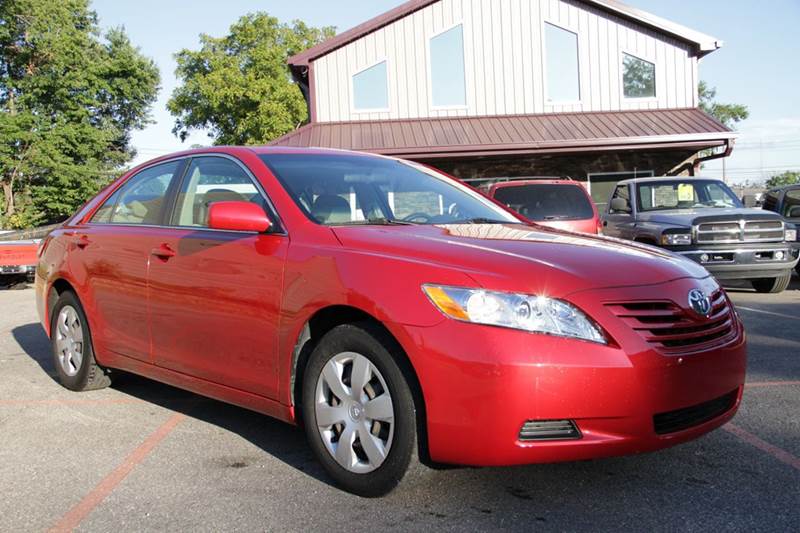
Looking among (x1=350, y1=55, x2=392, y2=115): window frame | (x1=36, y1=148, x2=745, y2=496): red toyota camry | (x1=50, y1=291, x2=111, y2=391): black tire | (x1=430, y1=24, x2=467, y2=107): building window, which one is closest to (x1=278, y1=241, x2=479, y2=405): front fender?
(x1=36, y1=148, x2=745, y2=496): red toyota camry

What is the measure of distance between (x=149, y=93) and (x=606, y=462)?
1712 inches

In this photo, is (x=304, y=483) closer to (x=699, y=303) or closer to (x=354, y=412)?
(x=354, y=412)

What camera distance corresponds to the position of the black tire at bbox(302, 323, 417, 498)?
10.1 feet

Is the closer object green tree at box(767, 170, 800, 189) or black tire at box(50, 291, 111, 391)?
black tire at box(50, 291, 111, 391)

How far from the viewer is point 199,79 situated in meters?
45.4

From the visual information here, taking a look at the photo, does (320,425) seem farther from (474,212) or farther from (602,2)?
(602,2)

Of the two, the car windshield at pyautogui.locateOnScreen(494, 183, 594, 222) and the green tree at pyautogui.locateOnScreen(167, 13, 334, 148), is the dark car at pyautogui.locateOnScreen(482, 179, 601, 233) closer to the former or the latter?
the car windshield at pyautogui.locateOnScreen(494, 183, 594, 222)

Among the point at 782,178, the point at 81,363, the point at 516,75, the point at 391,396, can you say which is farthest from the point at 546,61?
the point at 782,178

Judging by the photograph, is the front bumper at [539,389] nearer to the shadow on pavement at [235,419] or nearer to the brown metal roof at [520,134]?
the shadow on pavement at [235,419]

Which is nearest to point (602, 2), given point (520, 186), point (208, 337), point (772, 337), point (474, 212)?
point (520, 186)

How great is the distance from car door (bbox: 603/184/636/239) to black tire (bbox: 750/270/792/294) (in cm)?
202

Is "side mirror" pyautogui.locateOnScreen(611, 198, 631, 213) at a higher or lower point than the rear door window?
lower

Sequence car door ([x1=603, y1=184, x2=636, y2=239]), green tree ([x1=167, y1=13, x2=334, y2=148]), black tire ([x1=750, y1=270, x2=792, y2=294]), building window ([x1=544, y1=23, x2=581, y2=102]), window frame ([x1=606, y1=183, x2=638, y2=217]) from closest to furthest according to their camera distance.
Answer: black tire ([x1=750, y1=270, x2=792, y2=294]), car door ([x1=603, y1=184, x2=636, y2=239]), window frame ([x1=606, y1=183, x2=638, y2=217]), building window ([x1=544, y1=23, x2=581, y2=102]), green tree ([x1=167, y1=13, x2=334, y2=148])

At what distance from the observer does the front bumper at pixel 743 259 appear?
10.2m
